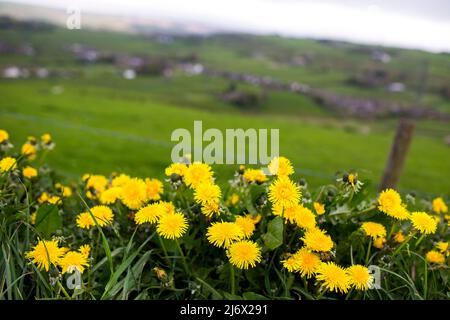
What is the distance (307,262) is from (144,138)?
63.4 ft

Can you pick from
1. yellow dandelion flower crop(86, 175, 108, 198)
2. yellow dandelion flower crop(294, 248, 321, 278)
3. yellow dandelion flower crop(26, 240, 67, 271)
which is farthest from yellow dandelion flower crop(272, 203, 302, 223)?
yellow dandelion flower crop(86, 175, 108, 198)

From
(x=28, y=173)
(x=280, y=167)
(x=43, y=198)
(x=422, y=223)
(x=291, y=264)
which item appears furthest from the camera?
(x=28, y=173)

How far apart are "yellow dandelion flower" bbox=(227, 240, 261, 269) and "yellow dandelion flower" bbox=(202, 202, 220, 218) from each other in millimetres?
185

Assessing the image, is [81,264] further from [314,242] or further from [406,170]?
[406,170]

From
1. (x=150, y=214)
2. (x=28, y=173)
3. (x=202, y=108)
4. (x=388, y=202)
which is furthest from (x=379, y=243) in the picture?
(x=202, y=108)

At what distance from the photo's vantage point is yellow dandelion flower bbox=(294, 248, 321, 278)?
1.60 meters

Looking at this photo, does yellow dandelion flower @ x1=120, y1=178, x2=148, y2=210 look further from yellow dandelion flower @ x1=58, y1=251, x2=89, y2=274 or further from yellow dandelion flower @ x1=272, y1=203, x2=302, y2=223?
yellow dandelion flower @ x1=272, y1=203, x2=302, y2=223

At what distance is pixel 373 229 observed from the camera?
1781 millimetres

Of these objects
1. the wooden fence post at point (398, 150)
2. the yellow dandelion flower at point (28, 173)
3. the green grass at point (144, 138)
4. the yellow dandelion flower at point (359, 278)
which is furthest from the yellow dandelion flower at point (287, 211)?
the green grass at point (144, 138)

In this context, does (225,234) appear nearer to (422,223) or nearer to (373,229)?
(373,229)

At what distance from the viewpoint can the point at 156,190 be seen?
194cm

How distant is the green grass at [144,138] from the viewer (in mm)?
15930

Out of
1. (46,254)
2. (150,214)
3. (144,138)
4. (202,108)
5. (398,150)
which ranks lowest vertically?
(202,108)

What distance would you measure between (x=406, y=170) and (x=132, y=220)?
20.3 metres
